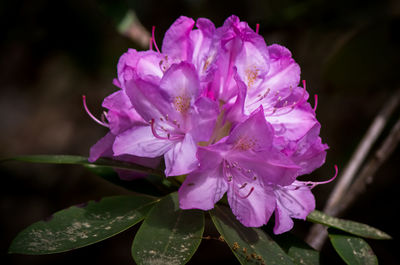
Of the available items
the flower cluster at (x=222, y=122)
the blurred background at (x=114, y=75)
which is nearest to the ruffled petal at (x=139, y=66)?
the flower cluster at (x=222, y=122)

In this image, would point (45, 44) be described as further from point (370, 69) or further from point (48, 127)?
point (370, 69)

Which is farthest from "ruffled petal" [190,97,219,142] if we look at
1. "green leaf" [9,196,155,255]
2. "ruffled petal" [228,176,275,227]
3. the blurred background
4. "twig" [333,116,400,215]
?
"twig" [333,116,400,215]

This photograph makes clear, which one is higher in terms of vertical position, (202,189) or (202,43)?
(202,43)

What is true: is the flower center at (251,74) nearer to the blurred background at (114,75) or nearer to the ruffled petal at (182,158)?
the ruffled petal at (182,158)

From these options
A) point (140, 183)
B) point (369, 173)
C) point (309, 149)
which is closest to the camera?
point (309, 149)

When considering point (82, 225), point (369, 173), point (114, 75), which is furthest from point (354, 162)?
point (114, 75)

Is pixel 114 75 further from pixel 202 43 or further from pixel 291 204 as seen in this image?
pixel 291 204
